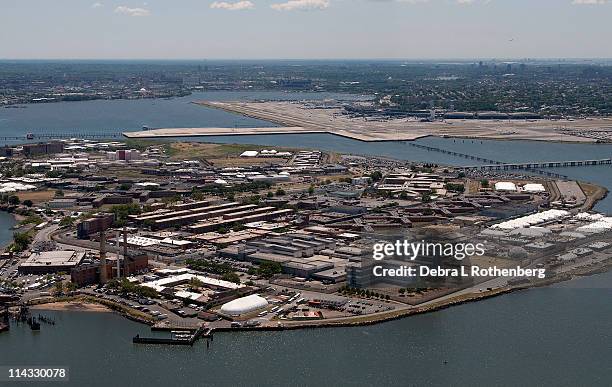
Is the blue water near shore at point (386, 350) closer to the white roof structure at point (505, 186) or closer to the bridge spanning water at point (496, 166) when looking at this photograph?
the white roof structure at point (505, 186)

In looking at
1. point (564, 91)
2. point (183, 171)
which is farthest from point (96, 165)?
point (564, 91)

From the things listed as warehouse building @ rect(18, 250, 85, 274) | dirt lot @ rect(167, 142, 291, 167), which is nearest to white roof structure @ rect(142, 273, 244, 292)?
warehouse building @ rect(18, 250, 85, 274)

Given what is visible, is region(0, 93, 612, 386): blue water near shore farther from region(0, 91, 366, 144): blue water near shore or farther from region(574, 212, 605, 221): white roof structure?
region(0, 91, 366, 144): blue water near shore

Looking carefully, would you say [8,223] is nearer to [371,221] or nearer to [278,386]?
[371,221]

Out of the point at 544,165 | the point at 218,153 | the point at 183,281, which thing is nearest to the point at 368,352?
the point at 183,281

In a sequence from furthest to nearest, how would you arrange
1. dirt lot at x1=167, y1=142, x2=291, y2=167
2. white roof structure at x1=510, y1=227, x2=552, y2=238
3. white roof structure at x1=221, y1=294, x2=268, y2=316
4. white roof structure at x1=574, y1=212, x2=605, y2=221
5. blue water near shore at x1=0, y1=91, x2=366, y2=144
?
1. blue water near shore at x1=0, y1=91, x2=366, y2=144
2. dirt lot at x1=167, y1=142, x2=291, y2=167
3. white roof structure at x1=574, y1=212, x2=605, y2=221
4. white roof structure at x1=510, y1=227, x2=552, y2=238
5. white roof structure at x1=221, y1=294, x2=268, y2=316

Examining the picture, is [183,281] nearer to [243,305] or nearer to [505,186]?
[243,305]
